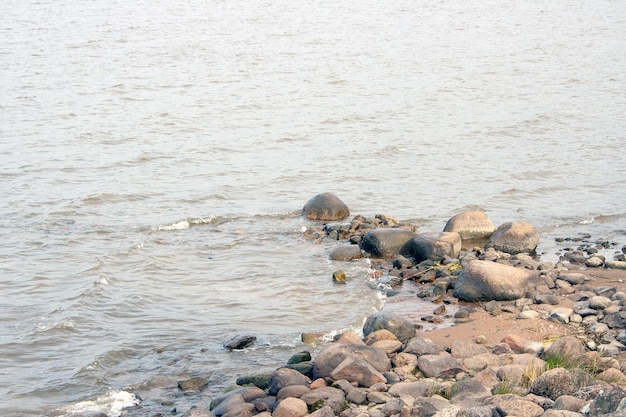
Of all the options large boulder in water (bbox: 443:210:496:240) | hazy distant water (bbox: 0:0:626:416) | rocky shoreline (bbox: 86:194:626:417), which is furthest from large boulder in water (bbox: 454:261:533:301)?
large boulder in water (bbox: 443:210:496:240)

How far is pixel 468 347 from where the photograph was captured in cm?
990

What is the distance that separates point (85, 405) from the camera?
375 inches

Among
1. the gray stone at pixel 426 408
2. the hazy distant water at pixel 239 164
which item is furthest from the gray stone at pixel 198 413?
the gray stone at pixel 426 408

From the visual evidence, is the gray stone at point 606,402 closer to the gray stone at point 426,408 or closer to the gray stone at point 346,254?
the gray stone at point 426,408

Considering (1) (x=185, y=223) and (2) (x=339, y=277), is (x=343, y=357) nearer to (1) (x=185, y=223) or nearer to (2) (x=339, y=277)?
(2) (x=339, y=277)

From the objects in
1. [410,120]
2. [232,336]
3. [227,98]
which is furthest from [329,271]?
[227,98]

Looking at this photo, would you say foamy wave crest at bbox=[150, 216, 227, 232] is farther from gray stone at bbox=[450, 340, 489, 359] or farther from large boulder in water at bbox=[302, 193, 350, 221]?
gray stone at bbox=[450, 340, 489, 359]

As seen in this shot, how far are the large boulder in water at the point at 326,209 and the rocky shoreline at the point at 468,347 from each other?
1.93 metres

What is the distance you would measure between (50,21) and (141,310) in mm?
31418

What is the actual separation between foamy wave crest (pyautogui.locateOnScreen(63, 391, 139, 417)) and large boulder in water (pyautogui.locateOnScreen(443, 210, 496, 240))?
24.0 feet

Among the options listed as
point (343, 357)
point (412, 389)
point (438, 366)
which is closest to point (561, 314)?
point (438, 366)

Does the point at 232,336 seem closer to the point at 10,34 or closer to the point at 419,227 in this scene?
the point at 419,227

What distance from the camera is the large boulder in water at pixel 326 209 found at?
16.6 meters

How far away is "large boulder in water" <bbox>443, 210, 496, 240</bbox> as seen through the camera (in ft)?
49.4
